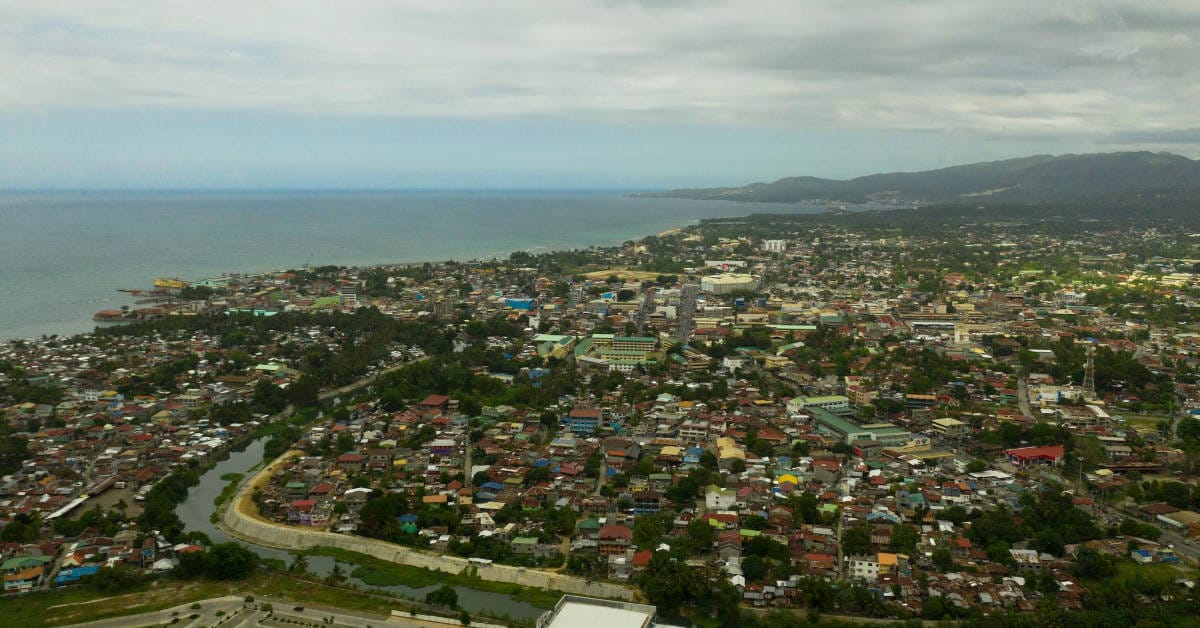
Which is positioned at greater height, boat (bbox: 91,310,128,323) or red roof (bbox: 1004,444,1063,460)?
boat (bbox: 91,310,128,323)

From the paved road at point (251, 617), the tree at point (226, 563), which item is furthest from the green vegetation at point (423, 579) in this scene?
the tree at point (226, 563)

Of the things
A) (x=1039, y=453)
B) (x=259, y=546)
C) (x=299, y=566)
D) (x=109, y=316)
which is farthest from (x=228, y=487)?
(x=109, y=316)

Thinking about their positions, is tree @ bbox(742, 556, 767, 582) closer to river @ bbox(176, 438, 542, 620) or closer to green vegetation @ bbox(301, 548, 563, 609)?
green vegetation @ bbox(301, 548, 563, 609)

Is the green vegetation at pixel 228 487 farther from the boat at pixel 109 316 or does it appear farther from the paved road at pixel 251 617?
the boat at pixel 109 316

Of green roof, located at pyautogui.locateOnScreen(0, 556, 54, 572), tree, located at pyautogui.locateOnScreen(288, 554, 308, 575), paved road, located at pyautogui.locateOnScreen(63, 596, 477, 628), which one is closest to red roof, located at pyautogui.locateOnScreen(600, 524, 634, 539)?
paved road, located at pyautogui.locateOnScreen(63, 596, 477, 628)

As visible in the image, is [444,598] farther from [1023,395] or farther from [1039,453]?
[1023,395]

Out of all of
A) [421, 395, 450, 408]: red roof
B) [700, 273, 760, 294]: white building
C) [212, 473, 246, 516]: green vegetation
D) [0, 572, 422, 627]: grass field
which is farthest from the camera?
[700, 273, 760, 294]: white building
